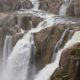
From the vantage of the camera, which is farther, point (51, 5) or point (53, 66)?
point (51, 5)

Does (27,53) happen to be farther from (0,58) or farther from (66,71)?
(66,71)

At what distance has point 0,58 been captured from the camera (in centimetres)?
3328

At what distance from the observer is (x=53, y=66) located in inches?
1100

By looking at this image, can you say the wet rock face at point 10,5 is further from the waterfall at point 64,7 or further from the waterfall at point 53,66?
the waterfall at point 53,66

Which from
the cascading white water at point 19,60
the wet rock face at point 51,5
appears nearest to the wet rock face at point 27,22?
the cascading white water at point 19,60

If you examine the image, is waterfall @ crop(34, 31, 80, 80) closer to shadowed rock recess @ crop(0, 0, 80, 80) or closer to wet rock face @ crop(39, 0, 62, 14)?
shadowed rock recess @ crop(0, 0, 80, 80)

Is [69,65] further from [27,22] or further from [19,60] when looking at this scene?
[27,22]

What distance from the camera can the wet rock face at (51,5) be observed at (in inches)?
1693

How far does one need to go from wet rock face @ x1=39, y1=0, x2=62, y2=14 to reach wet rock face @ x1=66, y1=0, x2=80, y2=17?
295 cm

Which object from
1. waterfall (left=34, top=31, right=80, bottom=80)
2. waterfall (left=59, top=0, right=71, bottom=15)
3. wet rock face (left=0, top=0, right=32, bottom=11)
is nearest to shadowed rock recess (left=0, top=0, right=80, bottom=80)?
waterfall (left=34, top=31, right=80, bottom=80)

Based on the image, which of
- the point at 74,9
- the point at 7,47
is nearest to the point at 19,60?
the point at 7,47

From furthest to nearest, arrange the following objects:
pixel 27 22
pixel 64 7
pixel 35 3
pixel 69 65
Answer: pixel 35 3
pixel 64 7
pixel 27 22
pixel 69 65

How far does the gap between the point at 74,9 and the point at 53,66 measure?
13.0 metres

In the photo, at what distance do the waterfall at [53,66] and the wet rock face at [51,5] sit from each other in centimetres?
1393
